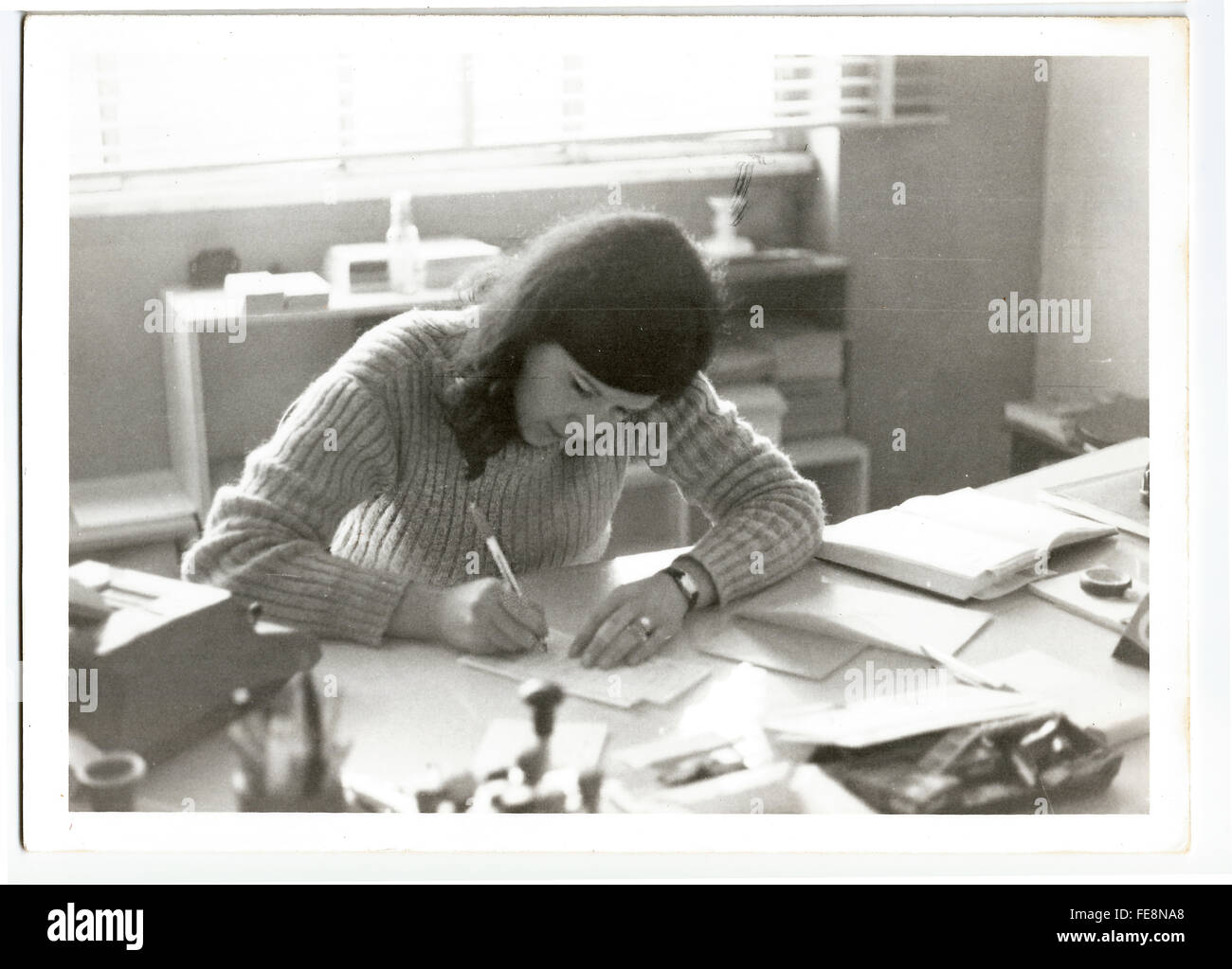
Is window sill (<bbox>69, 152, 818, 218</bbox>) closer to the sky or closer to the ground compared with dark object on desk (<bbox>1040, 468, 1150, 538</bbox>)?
closer to the sky

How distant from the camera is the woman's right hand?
4.68 ft

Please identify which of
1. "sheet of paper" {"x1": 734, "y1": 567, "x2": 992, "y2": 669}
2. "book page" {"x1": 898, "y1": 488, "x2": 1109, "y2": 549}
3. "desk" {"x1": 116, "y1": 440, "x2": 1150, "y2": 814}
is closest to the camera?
"desk" {"x1": 116, "y1": 440, "x2": 1150, "y2": 814}

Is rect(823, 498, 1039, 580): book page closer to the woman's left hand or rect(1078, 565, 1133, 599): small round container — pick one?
rect(1078, 565, 1133, 599): small round container

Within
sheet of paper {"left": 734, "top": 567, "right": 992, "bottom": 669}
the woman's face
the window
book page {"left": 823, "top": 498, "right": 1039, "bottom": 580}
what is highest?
the window

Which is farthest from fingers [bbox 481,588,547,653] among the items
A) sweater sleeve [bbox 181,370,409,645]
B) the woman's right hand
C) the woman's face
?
the woman's face

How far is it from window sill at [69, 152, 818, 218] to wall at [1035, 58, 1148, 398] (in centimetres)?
30

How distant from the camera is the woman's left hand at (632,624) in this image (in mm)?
1434

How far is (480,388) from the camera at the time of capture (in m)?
1.52

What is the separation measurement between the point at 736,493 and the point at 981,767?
0.42 meters

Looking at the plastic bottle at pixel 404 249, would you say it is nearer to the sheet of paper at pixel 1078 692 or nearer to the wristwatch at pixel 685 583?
the wristwatch at pixel 685 583

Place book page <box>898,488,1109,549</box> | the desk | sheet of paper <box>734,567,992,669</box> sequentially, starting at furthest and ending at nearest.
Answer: book page <box>898,488,1109,549</box> < sheet of paper <box>734,567,992,669</box> < the desk

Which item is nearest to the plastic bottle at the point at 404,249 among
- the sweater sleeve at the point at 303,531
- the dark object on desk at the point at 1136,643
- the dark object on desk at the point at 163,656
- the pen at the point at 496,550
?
the sweater sleeve at the point at 303,531

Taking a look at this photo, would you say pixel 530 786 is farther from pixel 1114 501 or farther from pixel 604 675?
pixel 1114 501

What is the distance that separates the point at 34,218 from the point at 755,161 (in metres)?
0.81
